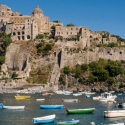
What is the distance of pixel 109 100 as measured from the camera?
5622 centimetres

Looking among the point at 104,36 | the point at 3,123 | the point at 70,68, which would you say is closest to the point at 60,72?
the point at 70,68

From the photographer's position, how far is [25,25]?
89.4 metres

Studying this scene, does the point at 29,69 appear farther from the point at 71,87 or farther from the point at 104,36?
the point at 104,36

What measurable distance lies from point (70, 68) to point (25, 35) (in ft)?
51.2

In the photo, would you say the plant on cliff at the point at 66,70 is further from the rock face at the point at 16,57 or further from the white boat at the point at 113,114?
the white boat at the point at 113,114

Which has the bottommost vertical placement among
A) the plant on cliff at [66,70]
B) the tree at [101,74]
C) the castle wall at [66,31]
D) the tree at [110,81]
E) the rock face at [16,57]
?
the tree at [110,81]

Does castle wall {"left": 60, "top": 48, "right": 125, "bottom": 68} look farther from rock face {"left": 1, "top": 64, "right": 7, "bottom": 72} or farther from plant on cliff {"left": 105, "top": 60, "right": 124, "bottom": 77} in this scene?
rock face {"left": 1, "top": 64, "right": 7, "bottom": 72}

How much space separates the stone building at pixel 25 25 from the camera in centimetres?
8894

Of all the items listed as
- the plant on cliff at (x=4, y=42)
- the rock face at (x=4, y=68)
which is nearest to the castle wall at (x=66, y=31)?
the plant on cliff at (x=4, y=42)

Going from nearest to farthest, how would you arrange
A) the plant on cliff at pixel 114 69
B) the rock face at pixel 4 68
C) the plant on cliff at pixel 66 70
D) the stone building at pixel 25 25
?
the plant on cliff at pixel 66 70
the plant on cliff at pixel 114 69
the rock face at pixel 4 68
the stone building at pixel 25 25

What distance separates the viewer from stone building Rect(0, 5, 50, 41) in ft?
292

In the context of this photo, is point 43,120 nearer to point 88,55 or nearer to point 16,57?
point 88,55

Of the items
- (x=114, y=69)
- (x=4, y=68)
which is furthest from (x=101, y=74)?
(x=4, y=68)

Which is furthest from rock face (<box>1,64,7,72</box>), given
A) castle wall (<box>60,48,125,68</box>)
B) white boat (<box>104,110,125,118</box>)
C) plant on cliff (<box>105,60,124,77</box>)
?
white boat (<box>104,110,125,118</box>)
